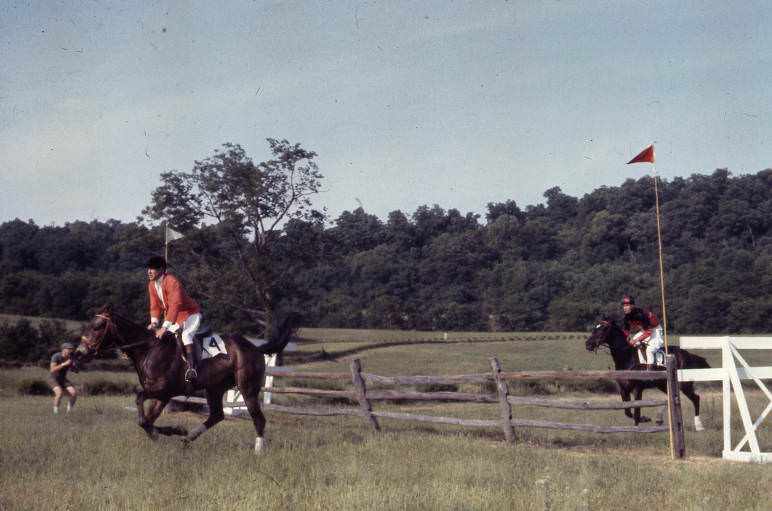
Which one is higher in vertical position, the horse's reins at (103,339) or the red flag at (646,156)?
the red flag at (646,156)

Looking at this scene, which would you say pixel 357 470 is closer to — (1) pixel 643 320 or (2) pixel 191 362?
(2) pixel 191 362

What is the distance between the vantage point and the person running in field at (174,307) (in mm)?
9945

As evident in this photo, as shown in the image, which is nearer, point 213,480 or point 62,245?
point 213,480

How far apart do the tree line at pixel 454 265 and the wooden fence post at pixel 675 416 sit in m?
33.9

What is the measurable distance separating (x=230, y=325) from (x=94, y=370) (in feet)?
45.2

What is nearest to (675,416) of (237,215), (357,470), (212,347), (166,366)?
(357,470)

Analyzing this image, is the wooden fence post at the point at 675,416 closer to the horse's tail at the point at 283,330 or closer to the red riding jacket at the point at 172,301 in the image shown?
the horse's tail at the point at 283,330

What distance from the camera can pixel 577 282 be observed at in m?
78.3

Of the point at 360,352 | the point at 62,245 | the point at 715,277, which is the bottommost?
the point at 360,352

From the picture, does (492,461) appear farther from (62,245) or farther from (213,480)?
(62,245)

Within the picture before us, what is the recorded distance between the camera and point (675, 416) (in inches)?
417

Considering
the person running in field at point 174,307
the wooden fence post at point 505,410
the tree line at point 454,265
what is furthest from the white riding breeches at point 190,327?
the tree line at point 454,265

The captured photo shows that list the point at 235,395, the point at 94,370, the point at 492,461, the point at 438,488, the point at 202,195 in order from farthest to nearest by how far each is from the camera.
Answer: the point at 202,195
the point at 94,370
the point at 235,395
the point at 492,461
the point at 438,488

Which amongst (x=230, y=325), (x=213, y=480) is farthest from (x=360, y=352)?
(x=213, y=480)
